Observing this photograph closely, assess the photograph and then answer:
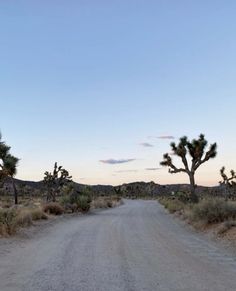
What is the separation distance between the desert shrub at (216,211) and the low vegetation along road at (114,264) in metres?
3.56

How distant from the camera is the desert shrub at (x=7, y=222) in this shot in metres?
19.4

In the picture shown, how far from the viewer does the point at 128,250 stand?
14.9m

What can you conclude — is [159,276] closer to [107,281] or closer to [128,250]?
[107,281]

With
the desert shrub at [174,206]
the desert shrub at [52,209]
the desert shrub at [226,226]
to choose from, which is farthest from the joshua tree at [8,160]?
the desert shrub at [226,226]

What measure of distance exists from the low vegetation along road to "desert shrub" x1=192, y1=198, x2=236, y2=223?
3.56 m

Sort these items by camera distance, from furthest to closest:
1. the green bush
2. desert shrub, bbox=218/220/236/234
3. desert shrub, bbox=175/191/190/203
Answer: desert shrub, bbox=175/191/190/203 < the green bush < desert shrub, bbox=218/220/236/234

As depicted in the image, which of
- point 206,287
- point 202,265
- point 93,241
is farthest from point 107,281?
point 93,241

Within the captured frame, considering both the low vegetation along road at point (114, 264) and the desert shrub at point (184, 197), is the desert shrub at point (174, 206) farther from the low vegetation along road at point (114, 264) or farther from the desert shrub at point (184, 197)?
the low vegetation along road at point (114, 264)

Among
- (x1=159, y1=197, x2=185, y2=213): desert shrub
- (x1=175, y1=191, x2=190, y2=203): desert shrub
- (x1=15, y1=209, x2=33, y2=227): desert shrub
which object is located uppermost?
(x1=175, y1=191, x2=190, y2=203): desert shrub

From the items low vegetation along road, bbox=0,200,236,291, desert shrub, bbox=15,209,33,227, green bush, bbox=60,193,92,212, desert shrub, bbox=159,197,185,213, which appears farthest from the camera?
green bush, bbox=60,193,92,212

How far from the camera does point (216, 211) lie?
73.9ft

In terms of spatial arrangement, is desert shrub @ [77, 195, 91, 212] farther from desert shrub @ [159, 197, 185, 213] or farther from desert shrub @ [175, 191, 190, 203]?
desert shrub @ [175, 191, 190, 203]

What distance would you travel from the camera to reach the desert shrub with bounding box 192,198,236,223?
72.3 ft

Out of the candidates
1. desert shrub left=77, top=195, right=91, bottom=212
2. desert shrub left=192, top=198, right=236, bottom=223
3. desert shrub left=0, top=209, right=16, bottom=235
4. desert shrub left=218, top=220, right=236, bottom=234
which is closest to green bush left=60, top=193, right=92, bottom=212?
desert shrub left=77, top=195, right=91, bottom=212
